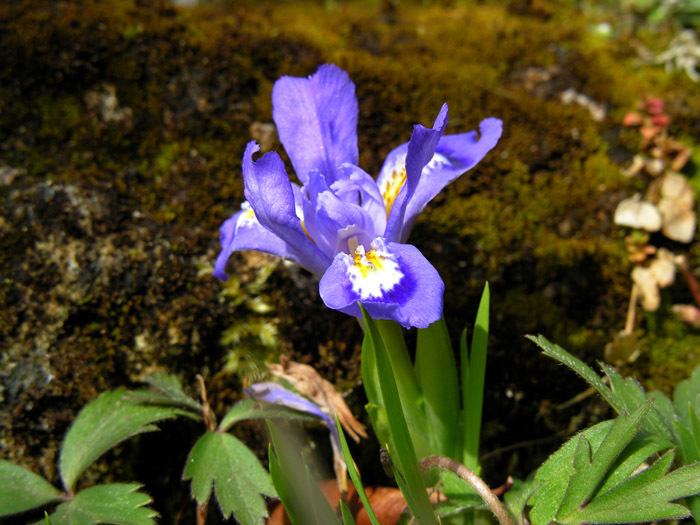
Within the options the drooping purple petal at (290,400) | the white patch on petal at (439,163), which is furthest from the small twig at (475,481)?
the white patch on petal at (439,163)

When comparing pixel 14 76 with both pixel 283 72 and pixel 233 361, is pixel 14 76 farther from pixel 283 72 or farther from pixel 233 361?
pixel 233 361

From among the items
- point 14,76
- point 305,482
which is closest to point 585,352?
point 305,482

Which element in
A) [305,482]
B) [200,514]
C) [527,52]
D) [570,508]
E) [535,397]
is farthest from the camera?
[527,52]

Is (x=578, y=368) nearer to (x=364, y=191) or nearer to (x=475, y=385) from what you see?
(x=475, y=385)

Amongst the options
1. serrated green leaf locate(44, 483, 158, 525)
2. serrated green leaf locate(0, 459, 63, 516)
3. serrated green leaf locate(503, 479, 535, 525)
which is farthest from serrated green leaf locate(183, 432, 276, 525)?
serrated green leaf locate(503, 479, 535, 525)

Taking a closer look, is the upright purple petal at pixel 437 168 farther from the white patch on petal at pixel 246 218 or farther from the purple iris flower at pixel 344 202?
the white patch on petal at pixel 246 218

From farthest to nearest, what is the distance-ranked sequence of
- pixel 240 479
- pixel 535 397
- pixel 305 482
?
pixel 535 397 → pixel 240 479 → pixel 305 482

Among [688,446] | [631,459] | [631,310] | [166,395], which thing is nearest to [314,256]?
[166,395]
